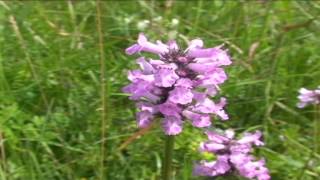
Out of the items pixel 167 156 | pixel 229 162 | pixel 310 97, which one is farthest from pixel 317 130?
pixel 167 156

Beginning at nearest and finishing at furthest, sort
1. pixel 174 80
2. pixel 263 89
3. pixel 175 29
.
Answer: pixel 174 80
pixel 263 89
pixel 175 29

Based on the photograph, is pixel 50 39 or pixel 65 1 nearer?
pixel 50 39

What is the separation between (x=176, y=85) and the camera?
1.44 metres

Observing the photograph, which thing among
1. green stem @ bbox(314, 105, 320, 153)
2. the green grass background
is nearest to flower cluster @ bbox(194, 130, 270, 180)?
the green grass background

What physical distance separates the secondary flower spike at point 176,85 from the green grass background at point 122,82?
0.92 ft

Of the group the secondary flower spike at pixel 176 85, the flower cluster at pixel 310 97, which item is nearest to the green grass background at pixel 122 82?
the flower cluster at pixel 310 97

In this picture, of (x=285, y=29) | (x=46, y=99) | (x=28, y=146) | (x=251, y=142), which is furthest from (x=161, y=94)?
(x=285, y=29)

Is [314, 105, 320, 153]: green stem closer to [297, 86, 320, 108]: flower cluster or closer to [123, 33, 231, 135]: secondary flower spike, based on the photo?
[297, 86, 320, 108]: flower cluster

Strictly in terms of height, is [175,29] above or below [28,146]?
above

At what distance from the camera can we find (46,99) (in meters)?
2.17

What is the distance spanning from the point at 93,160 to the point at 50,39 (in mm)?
672

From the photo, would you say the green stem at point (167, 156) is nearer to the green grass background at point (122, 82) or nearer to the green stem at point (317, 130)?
the green grass background at point (122, 82)

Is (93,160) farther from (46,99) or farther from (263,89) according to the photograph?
(263,89)

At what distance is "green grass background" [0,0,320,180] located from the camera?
1.93 m
